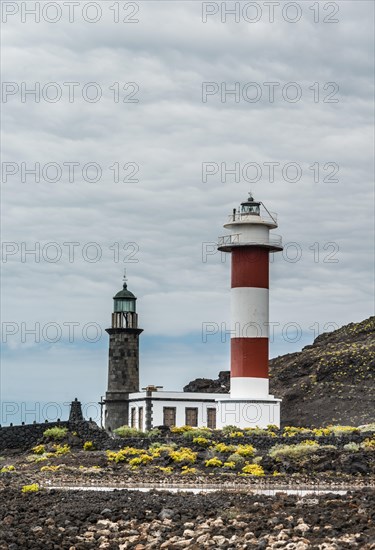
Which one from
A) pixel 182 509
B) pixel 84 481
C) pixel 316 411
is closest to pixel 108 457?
pixel 84 481

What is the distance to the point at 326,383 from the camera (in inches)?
2330

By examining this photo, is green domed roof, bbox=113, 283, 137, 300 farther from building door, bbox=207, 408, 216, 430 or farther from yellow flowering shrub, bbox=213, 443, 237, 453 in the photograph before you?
yellow flowering shrub, bbox=213, 443, 237, 453

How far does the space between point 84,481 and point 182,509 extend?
716 cm

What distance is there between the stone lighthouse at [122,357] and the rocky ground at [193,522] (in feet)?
89.4

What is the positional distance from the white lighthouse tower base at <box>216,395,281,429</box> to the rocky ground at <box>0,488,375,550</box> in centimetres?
1925

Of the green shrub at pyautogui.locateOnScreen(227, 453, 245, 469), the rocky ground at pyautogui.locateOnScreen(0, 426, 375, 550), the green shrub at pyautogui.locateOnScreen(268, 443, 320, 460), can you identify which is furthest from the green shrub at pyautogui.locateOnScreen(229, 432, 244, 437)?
the green shrub at pyautogui.locateOnScreen(268, 443, 320, 460)

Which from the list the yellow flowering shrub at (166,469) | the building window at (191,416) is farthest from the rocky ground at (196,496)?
the building window at (191,416)

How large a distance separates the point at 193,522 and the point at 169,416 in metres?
27.7

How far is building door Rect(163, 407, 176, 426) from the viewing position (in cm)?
4839

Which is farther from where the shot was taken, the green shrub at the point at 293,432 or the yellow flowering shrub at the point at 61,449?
the green shrub at the point at 293,432

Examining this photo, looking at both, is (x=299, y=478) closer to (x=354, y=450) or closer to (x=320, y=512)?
(x=354, y=450)

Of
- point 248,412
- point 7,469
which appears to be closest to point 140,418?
point 248,412

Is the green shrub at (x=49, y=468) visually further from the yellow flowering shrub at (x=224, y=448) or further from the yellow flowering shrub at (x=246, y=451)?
the yellow flowering shrub at (x=246, y=451)

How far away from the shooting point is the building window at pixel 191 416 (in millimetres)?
48688
